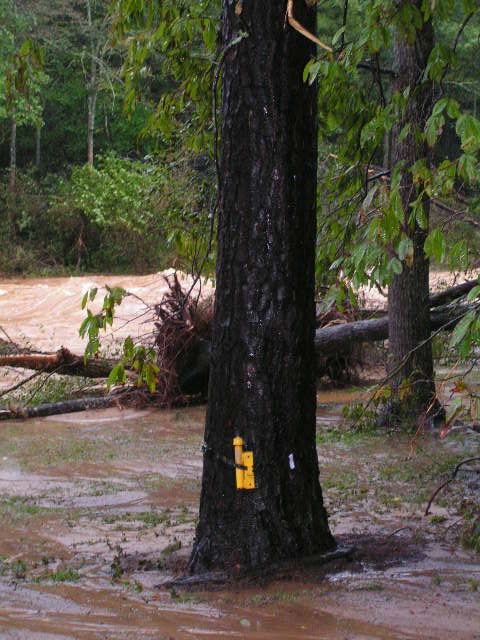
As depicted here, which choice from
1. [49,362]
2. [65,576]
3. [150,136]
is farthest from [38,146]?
[65,576]

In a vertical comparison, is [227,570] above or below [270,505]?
below

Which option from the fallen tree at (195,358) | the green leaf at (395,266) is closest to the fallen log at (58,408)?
the fallen tree at (195,358)

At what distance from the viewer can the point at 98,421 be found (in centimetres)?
1032

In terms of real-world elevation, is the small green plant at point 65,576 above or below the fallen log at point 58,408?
below

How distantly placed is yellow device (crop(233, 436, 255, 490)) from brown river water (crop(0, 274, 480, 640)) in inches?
18.9

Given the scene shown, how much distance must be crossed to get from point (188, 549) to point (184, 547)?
0.07 meters

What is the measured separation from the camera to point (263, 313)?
4.32 meters

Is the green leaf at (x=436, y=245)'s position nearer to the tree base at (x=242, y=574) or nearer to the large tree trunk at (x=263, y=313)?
the large tree trunk at (x=263, y=313)

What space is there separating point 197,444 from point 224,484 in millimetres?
4390

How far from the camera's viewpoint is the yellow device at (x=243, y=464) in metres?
4.29

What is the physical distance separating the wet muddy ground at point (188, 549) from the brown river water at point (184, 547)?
0.01 m

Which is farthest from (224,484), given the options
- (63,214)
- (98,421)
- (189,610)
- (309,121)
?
(63,214)

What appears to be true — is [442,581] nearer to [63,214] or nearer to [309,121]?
[309,121]

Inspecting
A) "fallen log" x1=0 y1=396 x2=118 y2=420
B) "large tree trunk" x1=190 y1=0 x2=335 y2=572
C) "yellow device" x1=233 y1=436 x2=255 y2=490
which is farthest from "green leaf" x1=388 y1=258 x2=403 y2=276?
"fallen log" x1=0 y1=396 x2=118 y2=420
